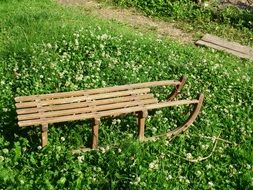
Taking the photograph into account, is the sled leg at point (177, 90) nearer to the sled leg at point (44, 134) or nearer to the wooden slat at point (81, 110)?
the wooden slat at point (81, 110)

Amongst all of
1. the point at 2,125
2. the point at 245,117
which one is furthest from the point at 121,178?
the point at 245,117

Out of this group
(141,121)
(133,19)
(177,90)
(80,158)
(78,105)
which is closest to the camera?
(80,158)

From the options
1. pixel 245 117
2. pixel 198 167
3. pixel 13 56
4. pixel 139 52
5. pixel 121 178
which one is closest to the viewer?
pixel 121 178

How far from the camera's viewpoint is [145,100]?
8359 mm

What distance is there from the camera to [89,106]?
7961 millimetres

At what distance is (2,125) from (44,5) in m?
6.48

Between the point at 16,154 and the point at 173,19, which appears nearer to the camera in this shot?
the point at 16,154

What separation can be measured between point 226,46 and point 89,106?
6.18 metres

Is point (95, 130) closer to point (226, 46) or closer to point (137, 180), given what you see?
point (137, 180)

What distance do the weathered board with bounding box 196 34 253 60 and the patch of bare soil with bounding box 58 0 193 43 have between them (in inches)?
16.8

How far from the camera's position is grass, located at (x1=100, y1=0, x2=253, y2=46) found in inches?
559

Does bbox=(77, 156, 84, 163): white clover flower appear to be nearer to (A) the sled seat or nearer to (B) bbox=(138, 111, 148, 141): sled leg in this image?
(A) the sled seat

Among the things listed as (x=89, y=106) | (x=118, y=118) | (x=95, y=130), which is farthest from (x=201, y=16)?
(x=95, y=130)

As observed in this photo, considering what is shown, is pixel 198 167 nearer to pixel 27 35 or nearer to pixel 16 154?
pixel 16 154
